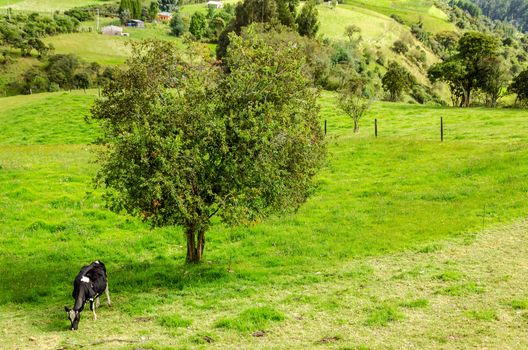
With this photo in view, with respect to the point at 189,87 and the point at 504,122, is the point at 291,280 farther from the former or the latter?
the point at 504,122

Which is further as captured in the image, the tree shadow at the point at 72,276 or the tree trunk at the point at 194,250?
the tree trunk at the point at 194,250

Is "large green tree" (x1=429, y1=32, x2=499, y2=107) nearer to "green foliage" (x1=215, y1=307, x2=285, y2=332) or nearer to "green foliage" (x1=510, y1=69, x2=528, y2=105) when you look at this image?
"green foliage" (x1=510, y1=69, x2=528, y2=105)

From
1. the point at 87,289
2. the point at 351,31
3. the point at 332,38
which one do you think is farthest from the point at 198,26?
the point at 87,289

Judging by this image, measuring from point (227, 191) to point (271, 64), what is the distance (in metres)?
6.49

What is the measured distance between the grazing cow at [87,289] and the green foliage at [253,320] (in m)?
5.12

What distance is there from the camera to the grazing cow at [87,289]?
64.1ft

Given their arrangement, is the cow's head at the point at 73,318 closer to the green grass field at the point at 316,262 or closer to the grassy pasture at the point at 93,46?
the green grass field at the point at 316,262

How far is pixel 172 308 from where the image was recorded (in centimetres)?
2161

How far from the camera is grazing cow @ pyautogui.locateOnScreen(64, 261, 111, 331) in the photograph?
1953 cm

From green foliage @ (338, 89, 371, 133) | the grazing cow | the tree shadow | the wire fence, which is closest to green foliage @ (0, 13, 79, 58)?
the wire fence

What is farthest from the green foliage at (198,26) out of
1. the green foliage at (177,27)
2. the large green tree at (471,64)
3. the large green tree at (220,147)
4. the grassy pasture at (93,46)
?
the large green tree at (220,147)

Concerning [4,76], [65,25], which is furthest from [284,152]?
[65,25]

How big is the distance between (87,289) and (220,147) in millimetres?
8087

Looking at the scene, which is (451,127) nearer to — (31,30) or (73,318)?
(73,318)
